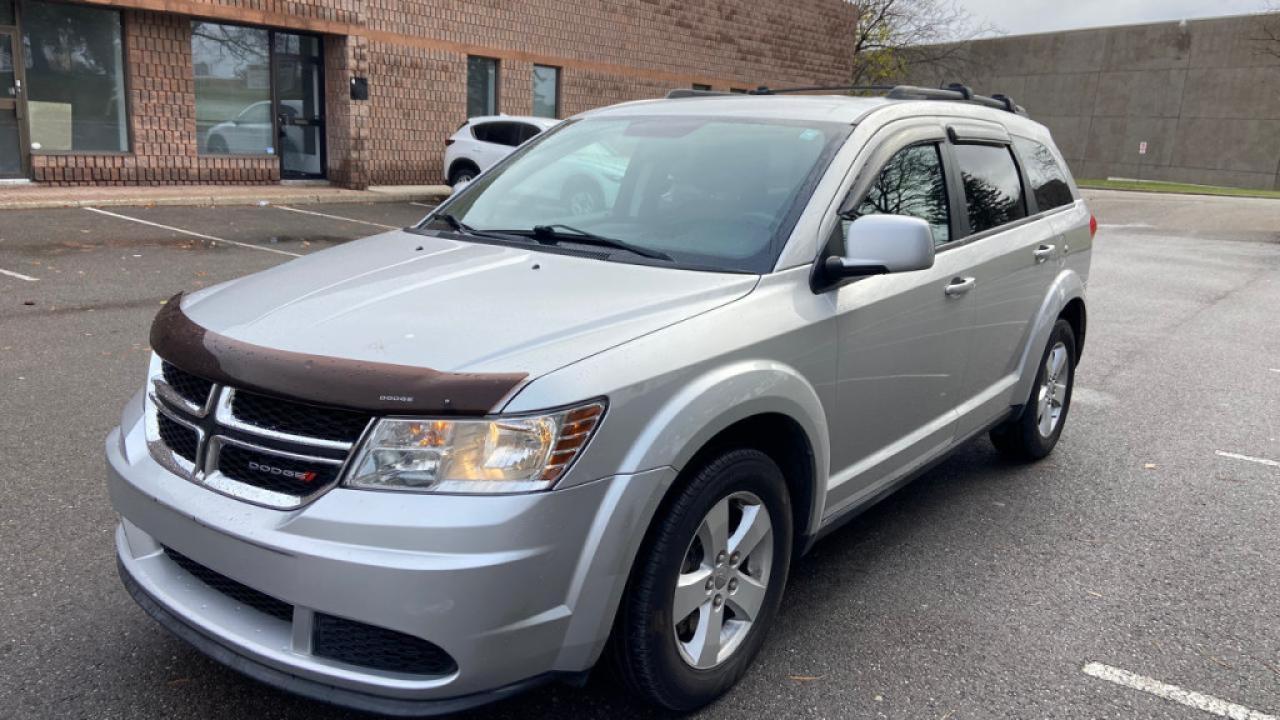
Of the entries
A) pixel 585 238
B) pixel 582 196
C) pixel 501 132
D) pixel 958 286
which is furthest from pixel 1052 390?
pixel 501 132

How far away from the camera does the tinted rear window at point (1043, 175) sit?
4.89 m

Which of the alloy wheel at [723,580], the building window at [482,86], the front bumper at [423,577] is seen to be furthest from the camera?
the building window at [482,86]

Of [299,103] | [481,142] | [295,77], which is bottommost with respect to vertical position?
[481,142]

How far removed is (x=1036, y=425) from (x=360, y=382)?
3924 millimetres

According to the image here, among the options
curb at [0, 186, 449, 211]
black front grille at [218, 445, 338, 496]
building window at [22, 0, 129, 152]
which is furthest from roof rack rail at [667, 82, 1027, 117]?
building window at [22, 0, 129, 152]

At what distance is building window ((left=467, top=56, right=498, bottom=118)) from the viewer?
20.5 metres

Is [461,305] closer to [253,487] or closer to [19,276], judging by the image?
[253,487]

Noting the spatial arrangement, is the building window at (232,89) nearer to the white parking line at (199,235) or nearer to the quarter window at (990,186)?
the white parking line at (199,235)

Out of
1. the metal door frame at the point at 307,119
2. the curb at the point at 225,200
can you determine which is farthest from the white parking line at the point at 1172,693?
the metal door frame at the point at 307,119

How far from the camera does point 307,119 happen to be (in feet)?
59.8

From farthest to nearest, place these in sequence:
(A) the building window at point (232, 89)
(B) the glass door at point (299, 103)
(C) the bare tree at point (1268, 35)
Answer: (C) the bare tree at point (1268, 35), (B) the glass door at point (299, 103), (A) the building window at point (232, 89)

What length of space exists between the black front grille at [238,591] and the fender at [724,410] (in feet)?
3.00

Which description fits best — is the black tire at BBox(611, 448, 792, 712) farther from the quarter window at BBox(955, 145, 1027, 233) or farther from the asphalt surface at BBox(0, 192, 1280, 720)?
the quarter window at BBox(955, 145, 1027, 233)

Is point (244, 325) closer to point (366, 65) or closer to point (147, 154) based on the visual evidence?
point (147, 154)
